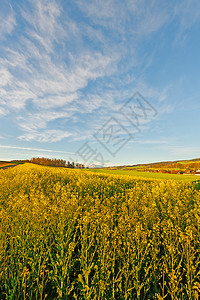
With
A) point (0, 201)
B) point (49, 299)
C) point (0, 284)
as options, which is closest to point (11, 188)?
point (0, 201)

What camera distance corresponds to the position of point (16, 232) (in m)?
3.62

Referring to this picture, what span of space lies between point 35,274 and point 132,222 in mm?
2221

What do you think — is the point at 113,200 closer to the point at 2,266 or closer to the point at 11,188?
the point at 2,266

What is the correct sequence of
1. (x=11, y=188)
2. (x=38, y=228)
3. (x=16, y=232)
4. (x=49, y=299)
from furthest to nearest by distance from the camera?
(x=11, y=188) → (x=16, y=232) → (x=38, y=228) → (x=49, y=299)

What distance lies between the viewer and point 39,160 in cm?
8062

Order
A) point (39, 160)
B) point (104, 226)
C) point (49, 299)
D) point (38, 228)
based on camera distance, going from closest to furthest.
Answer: point (49, 299)
point (104, 226)
point (38, 228)
point (39, 160)

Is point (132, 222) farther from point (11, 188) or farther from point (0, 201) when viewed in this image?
point (11, 188)

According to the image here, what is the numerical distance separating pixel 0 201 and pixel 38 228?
3529mm

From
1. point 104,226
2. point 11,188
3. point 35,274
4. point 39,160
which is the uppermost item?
point 39,160

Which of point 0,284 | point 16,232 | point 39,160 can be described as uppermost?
point 39,160

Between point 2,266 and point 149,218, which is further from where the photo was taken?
point 149,218

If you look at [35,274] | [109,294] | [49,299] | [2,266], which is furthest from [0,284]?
[109,294]

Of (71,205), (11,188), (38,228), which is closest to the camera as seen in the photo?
(38,228)

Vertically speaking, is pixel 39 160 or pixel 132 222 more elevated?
pixel 39 160
